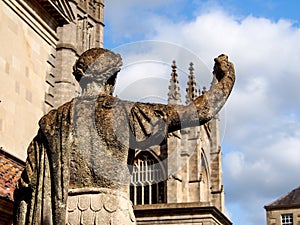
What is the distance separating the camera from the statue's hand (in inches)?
162

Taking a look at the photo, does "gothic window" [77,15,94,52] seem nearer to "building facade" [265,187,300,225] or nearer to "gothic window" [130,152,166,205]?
"gothic window" [130,152,166,205]

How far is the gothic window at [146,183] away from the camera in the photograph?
51719mm

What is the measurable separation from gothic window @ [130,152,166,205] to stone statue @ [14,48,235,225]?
4735 centimetres

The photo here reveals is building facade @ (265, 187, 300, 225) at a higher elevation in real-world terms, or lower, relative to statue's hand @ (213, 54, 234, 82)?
higher

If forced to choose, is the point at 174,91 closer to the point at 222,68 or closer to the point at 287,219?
the point at 287,219

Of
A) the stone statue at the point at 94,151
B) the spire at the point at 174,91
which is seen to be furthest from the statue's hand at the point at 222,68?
the spire at the point at 174,91

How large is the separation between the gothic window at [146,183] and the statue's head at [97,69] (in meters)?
47.2

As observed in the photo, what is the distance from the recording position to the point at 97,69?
13.7 ft

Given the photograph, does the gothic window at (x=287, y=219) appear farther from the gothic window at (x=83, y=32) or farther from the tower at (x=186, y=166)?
the gothic window at (x=83, y=32)

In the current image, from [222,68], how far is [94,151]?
0.90 metres

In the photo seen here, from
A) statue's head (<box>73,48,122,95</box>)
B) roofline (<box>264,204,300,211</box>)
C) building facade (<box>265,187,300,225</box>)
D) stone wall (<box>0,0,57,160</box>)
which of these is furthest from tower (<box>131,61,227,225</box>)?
statue's head (<box>73,48,122,95</box>)

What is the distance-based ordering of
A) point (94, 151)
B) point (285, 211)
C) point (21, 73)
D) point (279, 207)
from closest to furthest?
point (94, 151)
point (21, 73)
point (285, 211)
point (279, 207)

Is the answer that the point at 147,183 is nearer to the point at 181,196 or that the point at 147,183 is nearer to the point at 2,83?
the point at 181,196

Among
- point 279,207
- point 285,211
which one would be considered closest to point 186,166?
point 279,207
